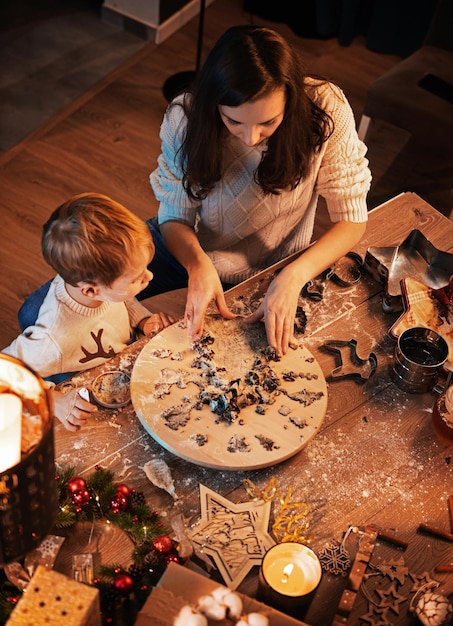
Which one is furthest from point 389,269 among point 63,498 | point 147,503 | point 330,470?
point 63,498

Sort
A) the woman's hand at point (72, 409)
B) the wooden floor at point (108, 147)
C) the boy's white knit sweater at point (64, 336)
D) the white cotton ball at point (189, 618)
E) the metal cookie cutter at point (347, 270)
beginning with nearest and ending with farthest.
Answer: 1. the white cotton ball at point (189, 618)
2. the woman's hand at point (72, 409)
3. the boy's white knit sweater at point (64, 336)
4. the metal cookie cutter at point (347, 270)
5. the wooden floor at point (108, 147)

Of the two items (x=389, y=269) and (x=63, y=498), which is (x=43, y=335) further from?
(x=389, y=269)

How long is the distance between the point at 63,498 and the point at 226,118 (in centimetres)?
86

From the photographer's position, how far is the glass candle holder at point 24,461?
0.95 m

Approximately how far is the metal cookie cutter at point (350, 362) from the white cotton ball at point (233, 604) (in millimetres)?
623

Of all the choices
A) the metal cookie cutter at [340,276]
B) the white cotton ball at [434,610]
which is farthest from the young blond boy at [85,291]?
the white cotton ball at [434,610]

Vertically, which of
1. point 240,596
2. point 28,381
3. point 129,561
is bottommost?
point 129,561

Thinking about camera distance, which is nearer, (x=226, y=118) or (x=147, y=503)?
(x=147, y=503)

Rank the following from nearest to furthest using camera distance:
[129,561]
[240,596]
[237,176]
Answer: [240,596]
[129,561]
[237,176]

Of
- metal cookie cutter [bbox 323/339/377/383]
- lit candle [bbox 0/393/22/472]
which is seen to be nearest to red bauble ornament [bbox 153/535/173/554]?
lit candle [bbox 0/393/22/472]

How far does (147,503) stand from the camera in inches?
56.4

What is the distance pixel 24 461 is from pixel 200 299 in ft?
2.73

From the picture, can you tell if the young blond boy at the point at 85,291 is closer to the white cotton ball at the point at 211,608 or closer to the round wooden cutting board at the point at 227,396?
the round wooden cutting board at the point at 227,396

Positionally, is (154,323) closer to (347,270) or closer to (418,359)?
(347,270)
